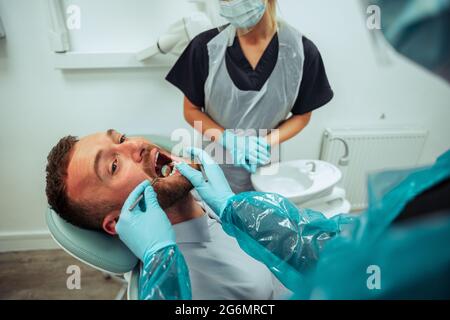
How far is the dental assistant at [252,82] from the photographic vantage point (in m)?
1.09

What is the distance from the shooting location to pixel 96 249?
888 mm

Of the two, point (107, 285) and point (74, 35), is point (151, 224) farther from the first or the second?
point (107, 285)

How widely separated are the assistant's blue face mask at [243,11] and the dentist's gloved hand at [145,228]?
689 mm

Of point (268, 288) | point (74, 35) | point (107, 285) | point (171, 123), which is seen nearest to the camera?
point (268, 288)

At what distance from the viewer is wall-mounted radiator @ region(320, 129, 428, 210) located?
1491mm

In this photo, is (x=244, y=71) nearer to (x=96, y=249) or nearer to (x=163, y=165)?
(x=163, y=165)

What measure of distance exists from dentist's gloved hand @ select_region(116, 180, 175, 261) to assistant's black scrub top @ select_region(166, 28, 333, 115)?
567mm

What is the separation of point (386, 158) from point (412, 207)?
1414 millimetres

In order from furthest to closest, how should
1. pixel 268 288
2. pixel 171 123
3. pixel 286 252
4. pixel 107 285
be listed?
pixel 107 285 < pixel 171 123 < pixel 268 288 < pixel 286 252

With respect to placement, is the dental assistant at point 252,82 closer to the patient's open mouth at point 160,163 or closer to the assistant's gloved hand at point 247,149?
the assistant's gloved hand at point 247,149

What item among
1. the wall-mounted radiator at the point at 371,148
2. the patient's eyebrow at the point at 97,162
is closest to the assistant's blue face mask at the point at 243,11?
the patient's eyebrow at the point at 97,162

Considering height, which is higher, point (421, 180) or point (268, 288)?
point (421, 180)

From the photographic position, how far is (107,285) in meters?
1.73

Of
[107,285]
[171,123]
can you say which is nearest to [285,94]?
[171,123]
